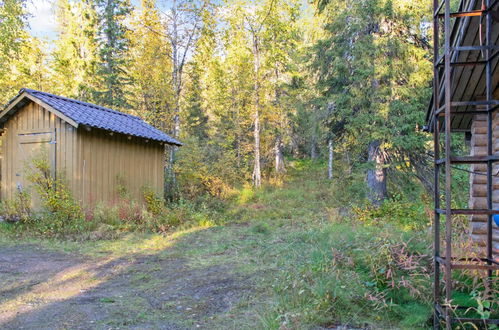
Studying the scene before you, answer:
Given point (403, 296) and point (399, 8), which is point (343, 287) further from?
point (399, 8)

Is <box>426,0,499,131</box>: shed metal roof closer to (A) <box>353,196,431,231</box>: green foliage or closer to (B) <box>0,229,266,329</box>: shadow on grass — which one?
(B) <box>0,229,266,329</box>: shadow on grass

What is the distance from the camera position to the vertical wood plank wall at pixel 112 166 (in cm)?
912

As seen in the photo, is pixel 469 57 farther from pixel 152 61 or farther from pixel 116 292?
pixel 152 61

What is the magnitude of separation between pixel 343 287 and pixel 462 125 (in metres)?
3.72

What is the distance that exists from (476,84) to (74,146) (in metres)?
Result: 8.74

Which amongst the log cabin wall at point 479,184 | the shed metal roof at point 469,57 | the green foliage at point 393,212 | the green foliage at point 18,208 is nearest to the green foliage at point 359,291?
the log cabin wall at point 479,184

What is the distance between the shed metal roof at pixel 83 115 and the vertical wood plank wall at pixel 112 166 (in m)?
0.31

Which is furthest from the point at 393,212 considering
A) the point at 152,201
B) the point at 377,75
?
the point at 152,201

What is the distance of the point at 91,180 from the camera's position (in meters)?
9.31

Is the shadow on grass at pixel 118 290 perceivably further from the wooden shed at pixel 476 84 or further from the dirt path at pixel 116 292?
the wooden shed at pixel 476 84

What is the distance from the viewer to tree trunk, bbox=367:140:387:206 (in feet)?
33.3

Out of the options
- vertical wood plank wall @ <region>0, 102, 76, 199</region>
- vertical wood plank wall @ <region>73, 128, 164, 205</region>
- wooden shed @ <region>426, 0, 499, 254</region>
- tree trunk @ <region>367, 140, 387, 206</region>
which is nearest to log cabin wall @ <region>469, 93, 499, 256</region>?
wooden shed @ <region>426, 0, 499, 254</region>

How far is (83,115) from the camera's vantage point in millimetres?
9383

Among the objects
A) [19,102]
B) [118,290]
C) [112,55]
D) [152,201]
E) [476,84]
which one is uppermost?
[112,55]
